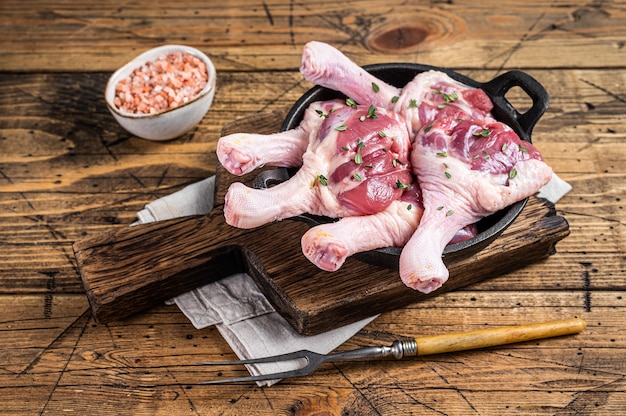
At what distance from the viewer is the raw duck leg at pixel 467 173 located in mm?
1981

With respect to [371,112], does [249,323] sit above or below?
below

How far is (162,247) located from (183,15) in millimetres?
1264

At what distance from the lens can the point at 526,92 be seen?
227 cm

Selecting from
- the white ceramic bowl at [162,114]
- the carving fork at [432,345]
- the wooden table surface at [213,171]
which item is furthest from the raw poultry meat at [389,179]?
the white ceramic bowl at [162,114]

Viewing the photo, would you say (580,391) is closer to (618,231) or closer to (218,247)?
(618,231)

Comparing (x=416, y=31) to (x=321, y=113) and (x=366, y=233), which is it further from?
(x=366, y=233)

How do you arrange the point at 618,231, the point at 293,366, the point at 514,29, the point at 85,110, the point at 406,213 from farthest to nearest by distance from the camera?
1. the point at 514,29
2. the point at 85,110
3. the point at 618,231
4. the point at 293,366
5. the point at 406,213

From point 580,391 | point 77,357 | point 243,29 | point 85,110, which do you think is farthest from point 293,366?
point 243,29

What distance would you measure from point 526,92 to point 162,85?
117cm

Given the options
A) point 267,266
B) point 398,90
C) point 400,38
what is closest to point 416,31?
point 400,38

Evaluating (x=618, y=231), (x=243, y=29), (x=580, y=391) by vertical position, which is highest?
(x=243, y=29)

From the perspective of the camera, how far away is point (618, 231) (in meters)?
2.48

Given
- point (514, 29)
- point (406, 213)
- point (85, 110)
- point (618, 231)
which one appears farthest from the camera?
point (514, 29)

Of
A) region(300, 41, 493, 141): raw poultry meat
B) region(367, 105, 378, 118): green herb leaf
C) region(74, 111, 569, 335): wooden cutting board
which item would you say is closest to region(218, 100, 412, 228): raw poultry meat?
region(367, 105, 378, 118): green herb leaf
